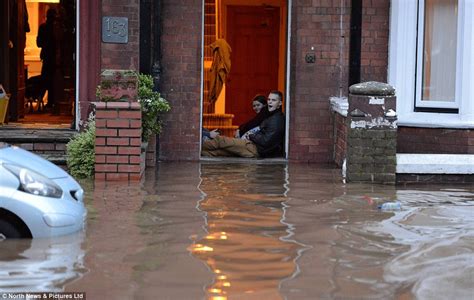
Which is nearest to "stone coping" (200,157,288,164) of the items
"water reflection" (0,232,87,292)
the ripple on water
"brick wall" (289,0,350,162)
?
"brick wall" (289,0,350,162)

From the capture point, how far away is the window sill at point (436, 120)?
43.1 feet

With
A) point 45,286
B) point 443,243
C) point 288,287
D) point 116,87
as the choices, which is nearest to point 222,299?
point 288,287

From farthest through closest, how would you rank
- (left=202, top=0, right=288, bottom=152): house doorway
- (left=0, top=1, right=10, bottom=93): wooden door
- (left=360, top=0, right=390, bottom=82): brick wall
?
(left=202, top=0, right=288, bottom=152): house doorway → (left=0, top=1, right=10, bottom=93): wooden door → (left=360, top=0, right=390, bottom=82): brick wall

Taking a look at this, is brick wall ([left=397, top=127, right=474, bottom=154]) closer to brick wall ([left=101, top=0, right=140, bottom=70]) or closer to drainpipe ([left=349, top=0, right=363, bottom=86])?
drainpipe ([left=349, top=0, right=363, bottom=86])

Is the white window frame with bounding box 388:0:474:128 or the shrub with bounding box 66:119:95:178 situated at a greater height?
the white window frame with bounding box 388:0:474:128

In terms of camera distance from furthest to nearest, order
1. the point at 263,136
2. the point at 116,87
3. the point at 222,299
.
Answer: the point at 263,136 → the point at 116,87 → the point at 222,299

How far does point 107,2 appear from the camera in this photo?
45.2 ft

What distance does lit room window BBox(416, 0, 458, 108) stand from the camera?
13.7 metres

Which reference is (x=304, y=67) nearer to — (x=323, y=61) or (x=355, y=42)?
(x=323, y=61)

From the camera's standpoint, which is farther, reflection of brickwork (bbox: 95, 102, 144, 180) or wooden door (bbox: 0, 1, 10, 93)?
wooden door (bbox: 0, 1, 10, 93)

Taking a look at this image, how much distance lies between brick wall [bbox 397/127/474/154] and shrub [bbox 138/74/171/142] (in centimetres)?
329

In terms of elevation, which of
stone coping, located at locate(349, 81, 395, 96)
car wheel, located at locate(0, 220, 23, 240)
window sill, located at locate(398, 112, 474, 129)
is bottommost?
car wheel, located at locate(0, 220, 23, 240)

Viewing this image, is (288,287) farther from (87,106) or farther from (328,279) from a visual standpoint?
(87,106)

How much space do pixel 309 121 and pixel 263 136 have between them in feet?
2.30
